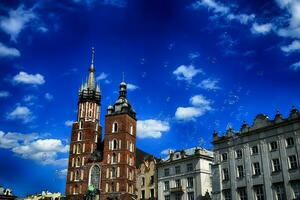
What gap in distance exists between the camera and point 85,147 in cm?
9781

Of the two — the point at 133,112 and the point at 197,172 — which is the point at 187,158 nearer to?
the point at 197,172

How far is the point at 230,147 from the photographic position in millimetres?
59344

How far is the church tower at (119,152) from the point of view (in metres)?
88.3

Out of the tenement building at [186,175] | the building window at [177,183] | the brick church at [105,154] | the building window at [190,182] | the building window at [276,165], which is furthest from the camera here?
the brick church at [105,154]

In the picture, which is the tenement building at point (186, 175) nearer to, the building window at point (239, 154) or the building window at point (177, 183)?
the building window at point (177, 183)

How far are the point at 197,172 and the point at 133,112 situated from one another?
35.5 meters

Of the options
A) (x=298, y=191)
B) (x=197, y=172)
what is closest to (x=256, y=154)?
(x=298, y=191)

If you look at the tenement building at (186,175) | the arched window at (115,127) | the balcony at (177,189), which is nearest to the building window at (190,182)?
the tenement building at (186,175)

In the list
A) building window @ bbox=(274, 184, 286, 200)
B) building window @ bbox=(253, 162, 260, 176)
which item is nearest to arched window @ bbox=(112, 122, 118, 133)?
building window @ bbox=(253, 162, 260, 176)

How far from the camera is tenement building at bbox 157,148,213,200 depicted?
67312 millimetres

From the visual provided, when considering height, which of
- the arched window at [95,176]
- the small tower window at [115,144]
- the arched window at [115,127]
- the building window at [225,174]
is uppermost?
the arched window at [115,127]

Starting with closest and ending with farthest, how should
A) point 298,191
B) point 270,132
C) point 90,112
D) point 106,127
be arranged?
point 298,191 < point 270,132 < point 106,127 < point 90,112

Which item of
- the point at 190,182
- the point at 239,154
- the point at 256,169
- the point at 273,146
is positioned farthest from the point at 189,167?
the point at 273,146

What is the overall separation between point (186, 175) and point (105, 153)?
29.6 m
